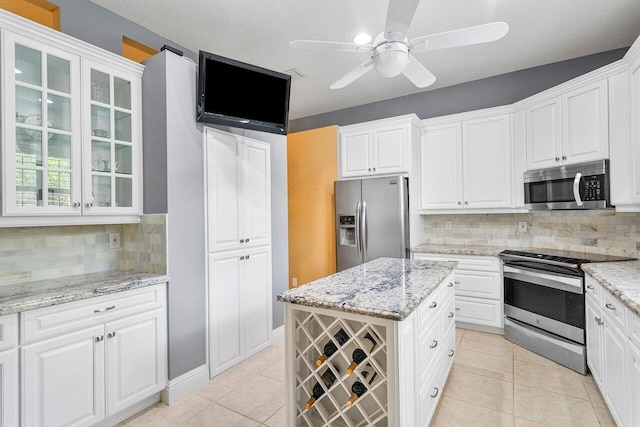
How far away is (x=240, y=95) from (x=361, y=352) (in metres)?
2.05

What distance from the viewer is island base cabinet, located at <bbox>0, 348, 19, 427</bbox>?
155 cm

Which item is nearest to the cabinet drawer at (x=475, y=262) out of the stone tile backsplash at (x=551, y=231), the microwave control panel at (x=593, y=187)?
the stone tile backsplash at (x=551, y=231)

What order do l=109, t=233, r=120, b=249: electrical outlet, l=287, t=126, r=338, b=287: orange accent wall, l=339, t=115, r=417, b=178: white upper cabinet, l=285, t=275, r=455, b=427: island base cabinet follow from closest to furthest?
l=285, t=275, r=455, b=427: island base cabinet < l=109, t=233, r=120, b=249: electrical outlet < l=339, t=115, r=417, b=178: white upper cabinet < l=287, t=126, r=338, b=287: orange accent wall

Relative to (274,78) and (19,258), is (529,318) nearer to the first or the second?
(274,78)

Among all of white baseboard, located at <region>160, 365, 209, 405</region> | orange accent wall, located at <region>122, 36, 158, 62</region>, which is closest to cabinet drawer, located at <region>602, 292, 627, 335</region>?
white baseboard, located at <region>160, 365, 209, 405</region>

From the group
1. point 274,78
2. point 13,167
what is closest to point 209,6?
point 274,78

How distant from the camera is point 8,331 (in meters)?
1.57

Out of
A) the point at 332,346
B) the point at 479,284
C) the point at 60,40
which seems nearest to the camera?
the point at 332,346

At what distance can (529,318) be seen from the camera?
2932 millimetres

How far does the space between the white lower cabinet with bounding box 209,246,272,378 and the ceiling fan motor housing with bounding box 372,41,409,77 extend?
1.83 meters

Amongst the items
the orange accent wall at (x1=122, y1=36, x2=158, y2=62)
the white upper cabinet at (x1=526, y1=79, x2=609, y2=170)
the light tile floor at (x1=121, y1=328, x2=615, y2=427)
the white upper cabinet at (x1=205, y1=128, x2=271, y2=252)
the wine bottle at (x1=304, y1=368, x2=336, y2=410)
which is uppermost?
the orange accent wall at (x1=122, y1=36, x2=158, y2=62)

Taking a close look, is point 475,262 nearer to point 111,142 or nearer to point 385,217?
point 385,217

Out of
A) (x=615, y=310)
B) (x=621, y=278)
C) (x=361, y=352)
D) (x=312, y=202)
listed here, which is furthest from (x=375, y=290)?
(x=312, y=202)

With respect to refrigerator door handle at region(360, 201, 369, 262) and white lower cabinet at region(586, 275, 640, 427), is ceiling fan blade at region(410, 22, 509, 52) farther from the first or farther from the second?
refrigerator door handle at region(360, 201, 369, 262)
